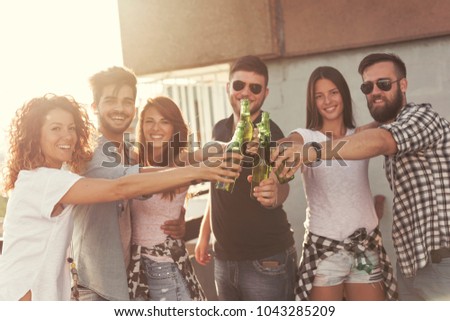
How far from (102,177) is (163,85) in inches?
79.2

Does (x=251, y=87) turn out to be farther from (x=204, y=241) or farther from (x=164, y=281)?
(x=164, y=281)

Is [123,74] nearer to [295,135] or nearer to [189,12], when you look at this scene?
[295,135]

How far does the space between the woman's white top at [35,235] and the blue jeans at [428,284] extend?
1762 mm

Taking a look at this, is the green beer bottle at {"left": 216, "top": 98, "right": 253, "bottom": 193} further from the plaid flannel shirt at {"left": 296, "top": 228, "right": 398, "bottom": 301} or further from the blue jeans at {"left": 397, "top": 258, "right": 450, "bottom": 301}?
the blue jeans at {"left": 397, "top": 258, "right": 450, "bottom": 301}

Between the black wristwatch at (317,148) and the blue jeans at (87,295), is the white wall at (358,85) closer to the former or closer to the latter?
the black wristwatch at (317,148)

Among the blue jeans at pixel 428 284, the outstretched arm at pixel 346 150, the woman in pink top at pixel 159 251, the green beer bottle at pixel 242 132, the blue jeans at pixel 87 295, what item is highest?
the green beer bottle at pixel 242 132

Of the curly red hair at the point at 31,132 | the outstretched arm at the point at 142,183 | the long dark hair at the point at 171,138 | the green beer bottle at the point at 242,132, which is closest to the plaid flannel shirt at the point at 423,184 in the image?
the green beer bottle at the point at 242,132

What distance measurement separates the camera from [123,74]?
9.40ft

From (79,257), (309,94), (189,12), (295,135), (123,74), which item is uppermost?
(189,12)

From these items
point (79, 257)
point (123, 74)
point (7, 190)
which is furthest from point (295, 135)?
point (7, 190)

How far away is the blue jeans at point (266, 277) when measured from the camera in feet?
10.0

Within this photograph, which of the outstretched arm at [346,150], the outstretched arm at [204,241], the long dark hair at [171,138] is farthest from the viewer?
the outstretched arm at [204,241]

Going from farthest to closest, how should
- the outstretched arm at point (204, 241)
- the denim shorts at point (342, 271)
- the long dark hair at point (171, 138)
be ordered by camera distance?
the outstretched arm at point (204, 241)
the long dark hair at point (171, 138)
the denim shorts at point (342, 271)

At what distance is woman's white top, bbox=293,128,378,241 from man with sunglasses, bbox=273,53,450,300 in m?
0.15
